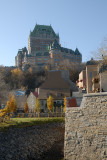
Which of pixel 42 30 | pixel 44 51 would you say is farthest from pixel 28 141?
pixel 42 30

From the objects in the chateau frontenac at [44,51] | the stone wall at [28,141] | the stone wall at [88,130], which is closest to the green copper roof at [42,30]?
the chateau frontenac at [44,51]

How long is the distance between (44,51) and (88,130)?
97.6 metres

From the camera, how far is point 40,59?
Result: 95.6 metres

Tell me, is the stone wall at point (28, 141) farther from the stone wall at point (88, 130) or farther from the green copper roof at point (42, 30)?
the green copper roof at point (42, 30)

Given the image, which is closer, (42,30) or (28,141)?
(28,141)

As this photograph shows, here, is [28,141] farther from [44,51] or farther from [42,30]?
Answer: [42,30]

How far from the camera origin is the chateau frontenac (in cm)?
9207

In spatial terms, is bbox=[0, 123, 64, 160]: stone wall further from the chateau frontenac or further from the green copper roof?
the green copper roof

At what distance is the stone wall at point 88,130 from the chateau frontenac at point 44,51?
74.1 m

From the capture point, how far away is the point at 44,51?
106 meters

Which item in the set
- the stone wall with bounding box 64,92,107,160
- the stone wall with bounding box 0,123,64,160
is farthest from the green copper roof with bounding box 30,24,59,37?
the stone wall with bounding box 64,92,107,160

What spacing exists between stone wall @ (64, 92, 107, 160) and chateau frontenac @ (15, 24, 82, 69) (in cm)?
7413

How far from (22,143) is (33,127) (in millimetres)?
2381

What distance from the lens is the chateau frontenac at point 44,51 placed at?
9207 centimetres
